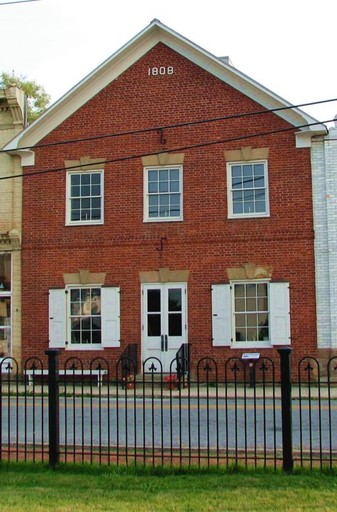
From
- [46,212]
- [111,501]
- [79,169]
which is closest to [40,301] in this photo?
[46,212]

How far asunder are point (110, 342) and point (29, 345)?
8.03 ft

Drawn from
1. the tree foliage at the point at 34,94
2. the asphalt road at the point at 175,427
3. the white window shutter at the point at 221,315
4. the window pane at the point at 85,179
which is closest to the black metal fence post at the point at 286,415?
the asphalt road at the point at 175,427

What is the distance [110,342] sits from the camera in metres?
20.2

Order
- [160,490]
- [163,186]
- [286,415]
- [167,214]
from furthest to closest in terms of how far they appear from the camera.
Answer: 1. [163,186]
2. [167,214]
3. [286,415]
4. [160,490]

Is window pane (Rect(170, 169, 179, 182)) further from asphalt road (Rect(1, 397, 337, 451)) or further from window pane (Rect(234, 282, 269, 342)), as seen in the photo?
asphalt road (Rect(1, 397, 337, 451))

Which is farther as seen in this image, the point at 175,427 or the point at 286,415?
the point at 175,427

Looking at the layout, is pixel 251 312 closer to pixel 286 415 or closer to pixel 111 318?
pixel 111 318

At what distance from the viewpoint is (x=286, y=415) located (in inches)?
308

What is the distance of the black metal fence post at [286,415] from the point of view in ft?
25.4

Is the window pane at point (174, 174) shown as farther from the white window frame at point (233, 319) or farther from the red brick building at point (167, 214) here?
the white window frame at point (233, 319)

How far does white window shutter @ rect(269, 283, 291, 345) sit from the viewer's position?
19.2m

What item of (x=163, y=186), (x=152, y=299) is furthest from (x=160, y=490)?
(x=163, y=186)

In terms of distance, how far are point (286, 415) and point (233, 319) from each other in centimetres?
1183

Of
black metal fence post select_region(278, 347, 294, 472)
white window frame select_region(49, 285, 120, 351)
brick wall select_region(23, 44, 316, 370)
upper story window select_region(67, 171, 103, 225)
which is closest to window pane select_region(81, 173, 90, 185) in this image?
upper story window select_region(67, 171, 103, 225)
